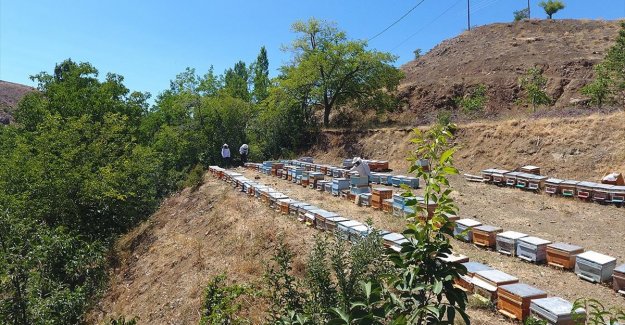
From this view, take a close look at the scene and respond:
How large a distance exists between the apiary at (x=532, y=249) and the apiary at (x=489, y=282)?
2.09 meters

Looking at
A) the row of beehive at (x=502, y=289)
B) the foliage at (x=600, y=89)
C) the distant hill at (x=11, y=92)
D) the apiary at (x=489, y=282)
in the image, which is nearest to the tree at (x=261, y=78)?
the foliage at (x=600, y=89)

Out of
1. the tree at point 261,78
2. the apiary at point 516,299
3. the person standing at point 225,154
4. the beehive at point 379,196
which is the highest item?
the tree at point 261,78

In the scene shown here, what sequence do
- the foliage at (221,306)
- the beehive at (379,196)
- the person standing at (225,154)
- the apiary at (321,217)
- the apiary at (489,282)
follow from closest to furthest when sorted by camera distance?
the foliage at (221,306)
the apiary at (489,282)
the apiary at (321,217)
the beehive at (379,196)
the person standing at (225,154)

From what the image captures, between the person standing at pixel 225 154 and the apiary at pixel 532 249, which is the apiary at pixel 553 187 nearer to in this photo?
the apiary at pixel 532 249

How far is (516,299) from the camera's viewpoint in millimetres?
6805

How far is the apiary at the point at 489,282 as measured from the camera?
23.9 ft

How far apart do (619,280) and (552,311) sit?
256 cm

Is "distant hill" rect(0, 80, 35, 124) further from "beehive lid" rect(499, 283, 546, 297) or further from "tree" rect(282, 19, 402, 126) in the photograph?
"beehive lid" rect(499, 283, 546, 297)

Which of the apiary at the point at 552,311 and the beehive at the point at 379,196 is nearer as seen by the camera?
the apiary at the point at 552,311

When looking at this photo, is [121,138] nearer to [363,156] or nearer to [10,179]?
[10,179]

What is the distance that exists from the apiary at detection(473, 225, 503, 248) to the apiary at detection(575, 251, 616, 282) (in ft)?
6.51

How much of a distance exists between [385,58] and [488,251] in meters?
23.7

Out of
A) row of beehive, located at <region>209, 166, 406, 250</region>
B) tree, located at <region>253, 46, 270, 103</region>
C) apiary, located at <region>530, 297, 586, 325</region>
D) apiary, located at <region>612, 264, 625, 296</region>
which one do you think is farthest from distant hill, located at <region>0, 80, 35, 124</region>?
apiary, located at <region>612, 264, 625, 296</region>

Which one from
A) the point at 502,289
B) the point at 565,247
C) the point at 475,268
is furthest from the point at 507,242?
the point at 502,289
